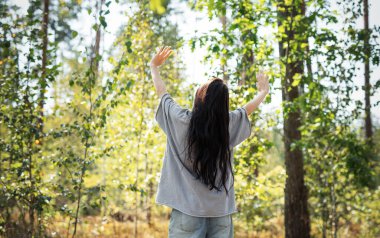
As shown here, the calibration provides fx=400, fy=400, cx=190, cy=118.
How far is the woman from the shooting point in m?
2.20

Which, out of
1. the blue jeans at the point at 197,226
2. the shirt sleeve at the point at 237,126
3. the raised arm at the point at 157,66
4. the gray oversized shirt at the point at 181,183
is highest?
the raised arm at the point at 157,66

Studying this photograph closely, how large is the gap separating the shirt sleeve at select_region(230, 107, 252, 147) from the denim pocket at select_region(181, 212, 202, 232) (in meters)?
0.50

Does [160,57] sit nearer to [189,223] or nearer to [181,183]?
[181,183]

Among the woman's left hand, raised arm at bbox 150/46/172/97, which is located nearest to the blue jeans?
raised arm at bbox 150/46/172/97

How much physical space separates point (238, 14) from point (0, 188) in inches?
131

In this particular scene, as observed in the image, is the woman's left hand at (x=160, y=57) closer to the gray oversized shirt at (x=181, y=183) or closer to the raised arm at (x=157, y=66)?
the raised arm at (x=157, y=66)

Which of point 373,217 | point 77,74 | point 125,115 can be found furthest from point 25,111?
point 373,217

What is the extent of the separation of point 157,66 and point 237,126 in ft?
2.13

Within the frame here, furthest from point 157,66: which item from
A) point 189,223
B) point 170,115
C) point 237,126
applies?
point 189,223

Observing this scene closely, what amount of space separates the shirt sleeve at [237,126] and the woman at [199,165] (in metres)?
0.09

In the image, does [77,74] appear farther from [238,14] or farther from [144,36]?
[144,36]

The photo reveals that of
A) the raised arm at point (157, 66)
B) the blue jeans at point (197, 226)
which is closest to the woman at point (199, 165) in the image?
the blue jeans at point (197, 226)

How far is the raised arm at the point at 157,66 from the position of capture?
241cm

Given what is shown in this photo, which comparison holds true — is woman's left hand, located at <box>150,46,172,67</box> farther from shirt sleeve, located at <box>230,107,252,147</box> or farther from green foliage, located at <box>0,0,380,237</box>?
green foliage, located at <box>0,0,380,237</box>
